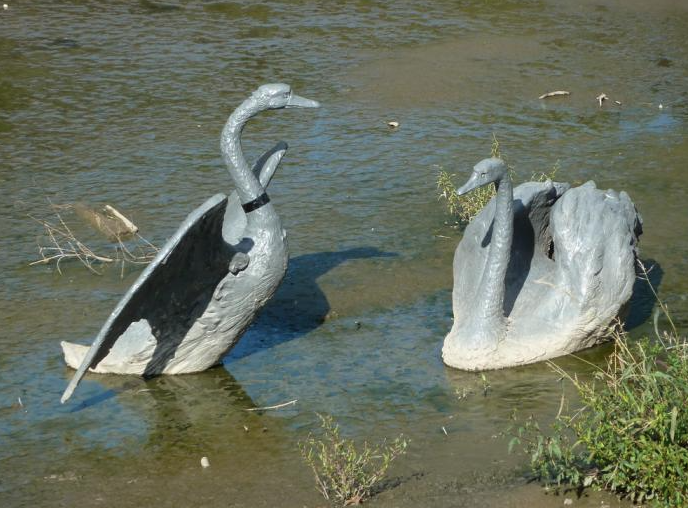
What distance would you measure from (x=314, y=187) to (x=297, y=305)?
2.39 m

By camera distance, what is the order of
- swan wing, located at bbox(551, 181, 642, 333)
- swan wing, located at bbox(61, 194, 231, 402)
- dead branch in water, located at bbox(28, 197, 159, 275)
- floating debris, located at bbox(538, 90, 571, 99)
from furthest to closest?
floating debris, located at bbox(538, 90, 571, 99) < dead branch in water, located at bbox(28, 197, 159, 275) < swan wing, located at bbox(551, 181, 642, 333) < swan wing, located at bbox(61, 194, 231, 402)

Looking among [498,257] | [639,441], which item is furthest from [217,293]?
[639,441]

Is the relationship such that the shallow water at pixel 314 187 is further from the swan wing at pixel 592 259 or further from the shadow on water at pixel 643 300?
the swan wing at pixel 592 259

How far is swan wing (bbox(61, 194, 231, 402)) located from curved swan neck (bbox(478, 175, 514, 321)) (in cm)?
163

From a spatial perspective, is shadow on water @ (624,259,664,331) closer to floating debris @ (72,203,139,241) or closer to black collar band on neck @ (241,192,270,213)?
black collar band on neck @ (241,192,270,213)

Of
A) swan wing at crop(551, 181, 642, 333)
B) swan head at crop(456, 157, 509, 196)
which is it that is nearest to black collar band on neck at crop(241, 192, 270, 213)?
swan head at crop(456, 157, 509, 196)

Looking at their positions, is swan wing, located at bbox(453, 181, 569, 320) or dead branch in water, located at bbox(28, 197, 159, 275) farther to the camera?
dead branch in water, located at bbox(28, 197, 159, 275)

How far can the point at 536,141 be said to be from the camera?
12.0 m

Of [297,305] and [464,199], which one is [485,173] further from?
[464,199]

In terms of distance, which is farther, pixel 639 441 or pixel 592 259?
pixel 592 259

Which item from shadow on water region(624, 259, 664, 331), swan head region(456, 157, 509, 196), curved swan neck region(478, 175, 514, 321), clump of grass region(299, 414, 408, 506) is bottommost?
shadow on water region(624, 259, 664, 331)

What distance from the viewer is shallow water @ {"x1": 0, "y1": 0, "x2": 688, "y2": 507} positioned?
6.57 metres

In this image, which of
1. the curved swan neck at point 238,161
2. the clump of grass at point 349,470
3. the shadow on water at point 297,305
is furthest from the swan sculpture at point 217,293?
the clump of grass at point 349,470

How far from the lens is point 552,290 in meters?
7.57
